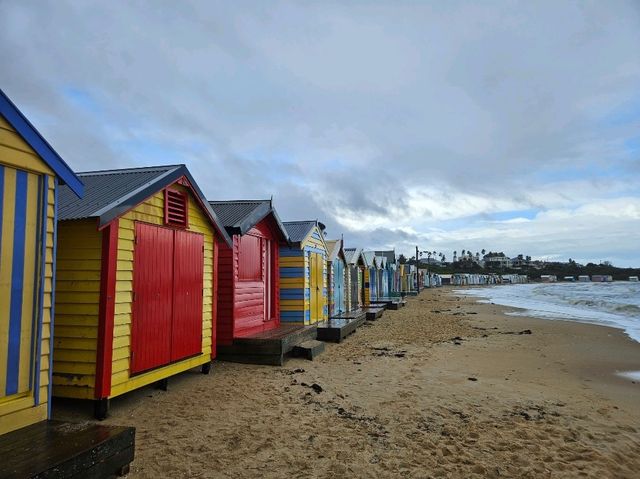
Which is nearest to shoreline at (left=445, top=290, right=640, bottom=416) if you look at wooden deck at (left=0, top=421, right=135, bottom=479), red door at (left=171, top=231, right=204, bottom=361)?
red door at (left=171, top=231, right=204, bottom=361)

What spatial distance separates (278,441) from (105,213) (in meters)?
3.34

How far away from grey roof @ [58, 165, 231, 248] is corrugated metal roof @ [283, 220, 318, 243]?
15.3 feet

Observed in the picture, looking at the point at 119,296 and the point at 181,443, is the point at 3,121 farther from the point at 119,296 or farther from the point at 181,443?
the point at 181,443

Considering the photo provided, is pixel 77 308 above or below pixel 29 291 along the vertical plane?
below

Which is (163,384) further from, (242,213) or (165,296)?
(242,213)

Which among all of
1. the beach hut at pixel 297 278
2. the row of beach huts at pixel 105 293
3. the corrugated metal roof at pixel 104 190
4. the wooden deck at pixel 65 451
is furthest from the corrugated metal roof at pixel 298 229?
the wooden deck at pixel 65 451

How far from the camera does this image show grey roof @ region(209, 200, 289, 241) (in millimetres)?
9232

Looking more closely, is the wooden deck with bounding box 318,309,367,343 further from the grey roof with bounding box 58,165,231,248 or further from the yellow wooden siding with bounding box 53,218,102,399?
the yellow wooden siding with bounding box 53,218,102,399

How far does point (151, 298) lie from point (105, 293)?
934mm

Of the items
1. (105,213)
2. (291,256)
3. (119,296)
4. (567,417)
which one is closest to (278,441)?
(119,296)

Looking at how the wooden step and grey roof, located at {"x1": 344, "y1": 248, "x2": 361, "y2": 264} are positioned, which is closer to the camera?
the wooden step

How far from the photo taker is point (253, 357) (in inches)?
363

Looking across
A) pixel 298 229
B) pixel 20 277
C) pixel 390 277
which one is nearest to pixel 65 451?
pixel 20 277

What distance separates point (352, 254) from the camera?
2189 cm
